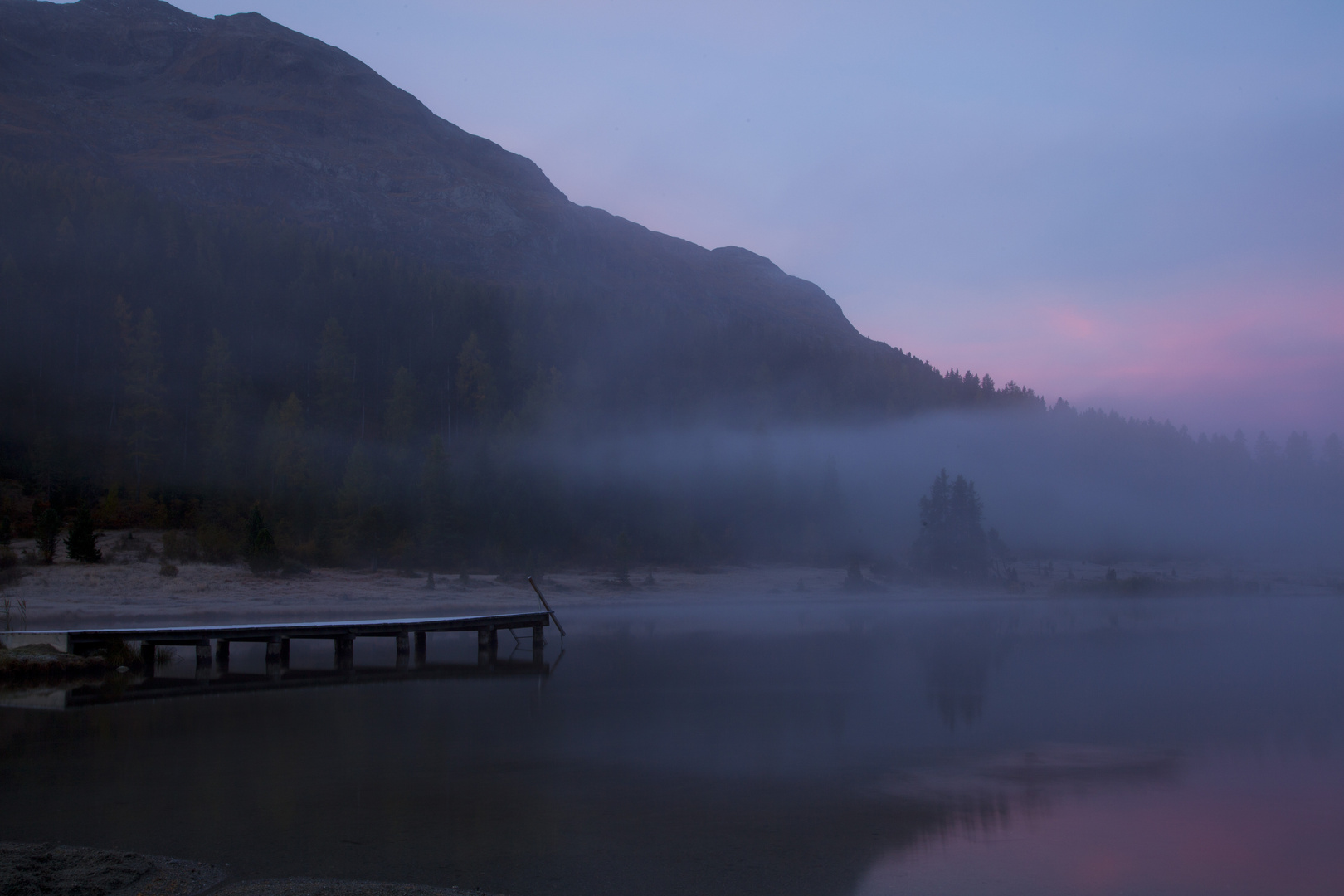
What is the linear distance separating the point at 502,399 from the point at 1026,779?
63.5m

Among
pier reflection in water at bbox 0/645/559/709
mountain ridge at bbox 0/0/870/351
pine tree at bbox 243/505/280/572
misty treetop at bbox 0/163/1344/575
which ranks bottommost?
pier reflection in water at bbox 0/645/559/709

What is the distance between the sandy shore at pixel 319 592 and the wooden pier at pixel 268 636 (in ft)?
23.1

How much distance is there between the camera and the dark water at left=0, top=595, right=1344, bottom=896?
26.5 feet

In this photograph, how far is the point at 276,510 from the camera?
2020 inches

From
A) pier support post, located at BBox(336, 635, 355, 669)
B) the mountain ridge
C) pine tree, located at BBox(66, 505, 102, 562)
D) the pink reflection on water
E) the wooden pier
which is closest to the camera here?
the pink reflection on water

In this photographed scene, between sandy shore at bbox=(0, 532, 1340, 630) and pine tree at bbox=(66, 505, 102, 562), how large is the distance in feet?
1.45

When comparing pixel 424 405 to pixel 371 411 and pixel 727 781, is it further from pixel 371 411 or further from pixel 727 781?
pixel 727 781

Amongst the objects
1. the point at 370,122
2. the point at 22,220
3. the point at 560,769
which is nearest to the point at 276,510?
the point at 22,220

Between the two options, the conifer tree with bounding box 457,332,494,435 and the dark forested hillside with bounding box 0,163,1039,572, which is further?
the conifer tree with bounding box 457,332,494,435

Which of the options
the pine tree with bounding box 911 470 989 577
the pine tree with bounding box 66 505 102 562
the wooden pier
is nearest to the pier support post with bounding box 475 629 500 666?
the wooden pier

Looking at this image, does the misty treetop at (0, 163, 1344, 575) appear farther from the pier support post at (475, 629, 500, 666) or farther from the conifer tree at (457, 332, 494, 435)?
the pier support post at (475, 629, 500, 666)

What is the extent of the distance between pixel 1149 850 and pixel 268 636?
1797 cm

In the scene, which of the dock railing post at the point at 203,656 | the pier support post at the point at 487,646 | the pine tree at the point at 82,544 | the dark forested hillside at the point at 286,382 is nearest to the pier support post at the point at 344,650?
the dock railing post at the point at 203,656

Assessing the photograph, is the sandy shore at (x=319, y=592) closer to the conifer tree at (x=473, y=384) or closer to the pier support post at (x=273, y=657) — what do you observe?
the pier support post at (x=273, y=657)
